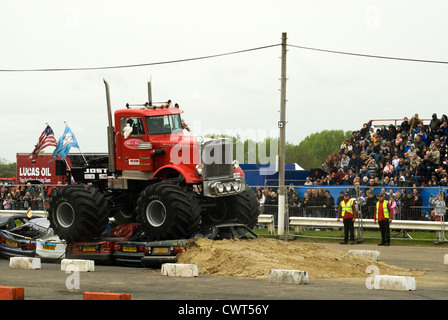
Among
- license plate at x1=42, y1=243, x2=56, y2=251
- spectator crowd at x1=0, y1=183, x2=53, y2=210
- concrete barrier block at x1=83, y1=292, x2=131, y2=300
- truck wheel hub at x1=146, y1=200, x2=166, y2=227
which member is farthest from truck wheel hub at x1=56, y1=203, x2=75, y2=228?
spectator crowd at x1=0, y1=183, x2=53, y2=210

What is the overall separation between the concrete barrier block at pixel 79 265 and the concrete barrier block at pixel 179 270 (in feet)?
7.45

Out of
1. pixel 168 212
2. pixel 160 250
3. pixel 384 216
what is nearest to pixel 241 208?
pixel 168 212

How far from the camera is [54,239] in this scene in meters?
21.9

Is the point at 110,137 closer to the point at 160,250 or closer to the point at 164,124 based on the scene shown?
the point at 164,124

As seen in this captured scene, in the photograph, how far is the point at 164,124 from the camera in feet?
68.8

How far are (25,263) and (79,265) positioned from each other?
1.66 meters

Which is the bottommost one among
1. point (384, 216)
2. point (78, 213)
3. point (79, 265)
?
point (79, 265)

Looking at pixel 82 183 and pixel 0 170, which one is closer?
pixel 82 183

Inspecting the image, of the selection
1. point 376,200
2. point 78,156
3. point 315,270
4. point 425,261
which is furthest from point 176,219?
point 78,156

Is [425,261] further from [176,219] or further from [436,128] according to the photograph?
[436,128]

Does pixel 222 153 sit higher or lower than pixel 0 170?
higher
